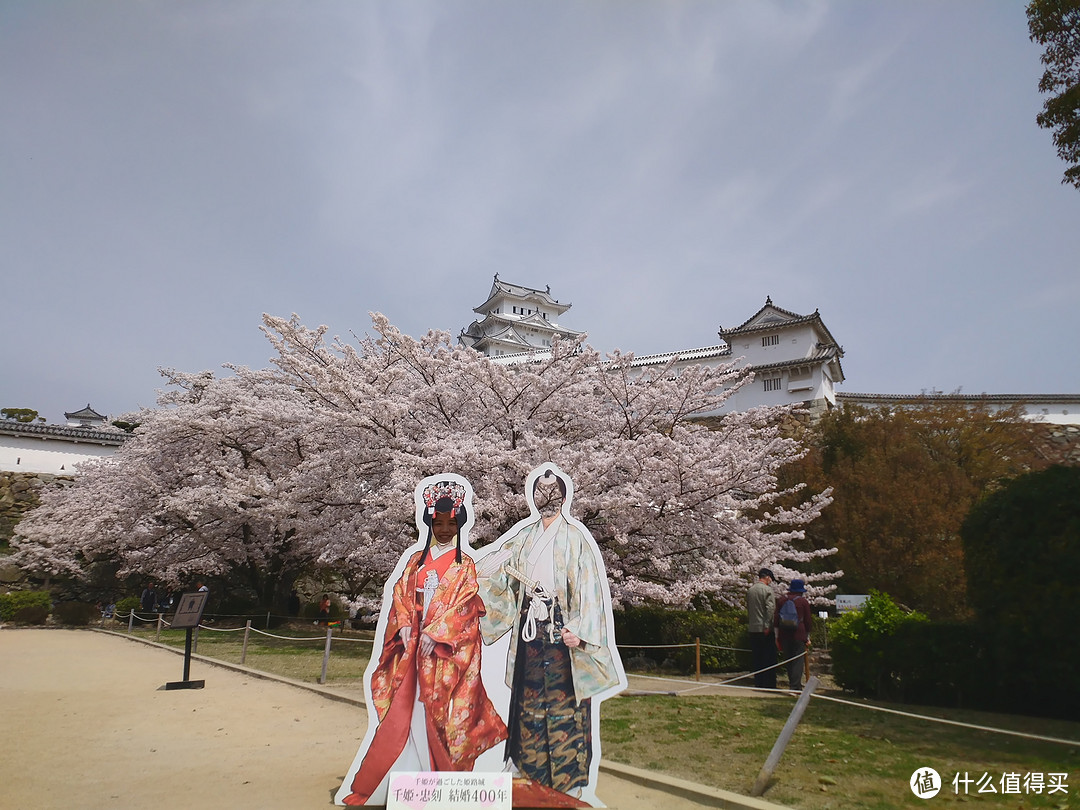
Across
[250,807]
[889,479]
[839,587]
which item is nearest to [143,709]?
[250,807]

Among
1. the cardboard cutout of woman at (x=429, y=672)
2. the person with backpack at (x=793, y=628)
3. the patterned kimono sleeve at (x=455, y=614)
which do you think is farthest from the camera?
the person with backpack at (x=793, y=628)

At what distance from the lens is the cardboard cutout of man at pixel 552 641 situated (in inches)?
187

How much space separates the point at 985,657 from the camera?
7664 millimetres

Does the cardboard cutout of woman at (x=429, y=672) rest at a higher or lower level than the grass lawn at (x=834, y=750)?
higher

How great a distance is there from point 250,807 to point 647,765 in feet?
10.5

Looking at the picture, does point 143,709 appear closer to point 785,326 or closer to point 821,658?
Result: point 821,658

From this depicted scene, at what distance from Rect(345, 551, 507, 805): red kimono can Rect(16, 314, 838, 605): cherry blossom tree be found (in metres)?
6.16

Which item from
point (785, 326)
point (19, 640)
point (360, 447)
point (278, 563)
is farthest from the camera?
point (785, 326)

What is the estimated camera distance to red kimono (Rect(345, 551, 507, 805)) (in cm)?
470

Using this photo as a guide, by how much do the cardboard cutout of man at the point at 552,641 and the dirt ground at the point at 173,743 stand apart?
0.61 meters

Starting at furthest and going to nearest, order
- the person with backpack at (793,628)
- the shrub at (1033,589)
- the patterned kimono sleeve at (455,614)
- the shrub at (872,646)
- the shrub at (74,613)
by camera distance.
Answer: the shrub at (74,613) → the person with backpack at (793,628) → the shrub at (872,646) → the shrub at (1033,589) → the patterned kimono sleeve at (455,614)

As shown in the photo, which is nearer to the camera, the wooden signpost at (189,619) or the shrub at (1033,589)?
the shrub at (1033,589)

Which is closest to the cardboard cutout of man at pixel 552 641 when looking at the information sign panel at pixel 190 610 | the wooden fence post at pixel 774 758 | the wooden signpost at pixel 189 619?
the wooden fence post at pixel 774 758

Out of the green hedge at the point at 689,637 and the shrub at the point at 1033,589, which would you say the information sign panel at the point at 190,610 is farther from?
the shrub at the point at 1033,589
